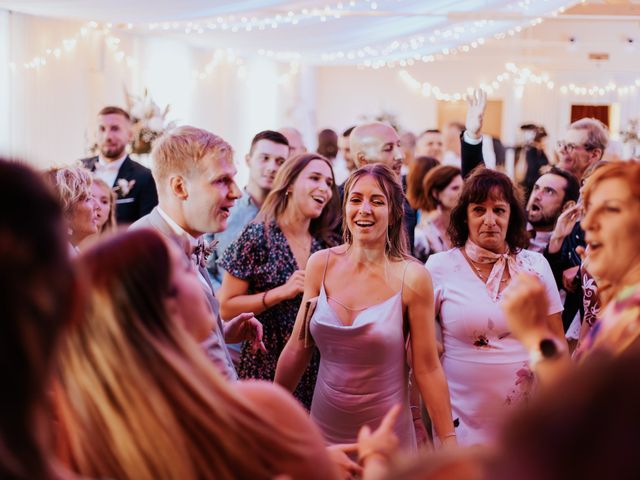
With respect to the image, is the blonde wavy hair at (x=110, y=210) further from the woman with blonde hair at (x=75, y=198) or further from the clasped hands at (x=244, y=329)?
the clasped hands at (x=244, y=329)

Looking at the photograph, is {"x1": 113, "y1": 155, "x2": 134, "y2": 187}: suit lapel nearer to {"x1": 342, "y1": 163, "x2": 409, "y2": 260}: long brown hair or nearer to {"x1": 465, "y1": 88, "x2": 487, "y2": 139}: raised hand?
{"x1": 465, "y1": 88, "x2": 487, "y2": 139}: raised hand

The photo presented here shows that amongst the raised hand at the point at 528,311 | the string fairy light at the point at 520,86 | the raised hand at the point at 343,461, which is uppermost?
the string fairy light at the point at 520,86

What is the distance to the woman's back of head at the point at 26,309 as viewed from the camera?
0.91 meters

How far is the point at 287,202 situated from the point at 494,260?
34.9 inches

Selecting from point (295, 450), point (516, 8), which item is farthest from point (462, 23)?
Answer: point (295, 450)

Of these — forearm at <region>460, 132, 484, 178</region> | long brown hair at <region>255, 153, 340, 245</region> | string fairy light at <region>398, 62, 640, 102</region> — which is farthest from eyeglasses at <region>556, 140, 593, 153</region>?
string fairy light at <region>398, 62, 640, 102</region>

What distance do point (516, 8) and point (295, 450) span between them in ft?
32.2

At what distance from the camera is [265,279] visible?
3574 mm

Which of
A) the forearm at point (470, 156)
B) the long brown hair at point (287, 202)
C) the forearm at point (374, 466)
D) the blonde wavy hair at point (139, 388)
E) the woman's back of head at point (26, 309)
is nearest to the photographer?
the woman's back of head at point (26, 309)

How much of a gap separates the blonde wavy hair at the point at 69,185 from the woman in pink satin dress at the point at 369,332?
0.86 meters

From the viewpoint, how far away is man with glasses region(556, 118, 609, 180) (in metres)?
4.89

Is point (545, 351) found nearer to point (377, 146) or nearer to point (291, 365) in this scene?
point (291, 365)

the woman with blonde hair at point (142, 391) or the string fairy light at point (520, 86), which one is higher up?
the string fairy light at point (520, 86)

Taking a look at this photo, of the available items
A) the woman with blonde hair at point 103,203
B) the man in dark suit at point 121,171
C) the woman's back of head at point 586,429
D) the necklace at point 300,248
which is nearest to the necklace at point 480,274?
the necklace at point 300,248
